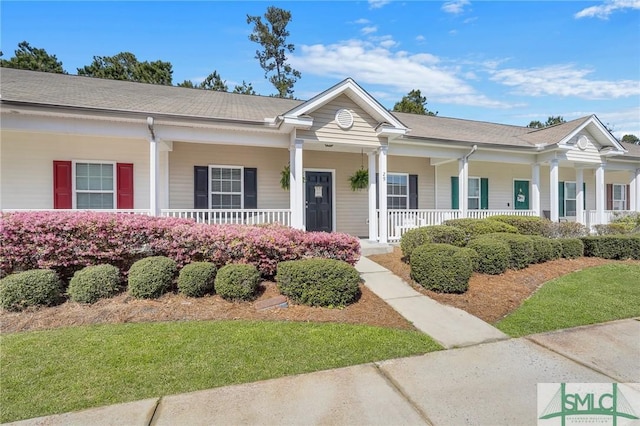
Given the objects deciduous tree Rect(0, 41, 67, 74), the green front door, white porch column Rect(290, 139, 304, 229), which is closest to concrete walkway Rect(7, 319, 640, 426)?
white porch column Rect(290, 139, 304, 229)

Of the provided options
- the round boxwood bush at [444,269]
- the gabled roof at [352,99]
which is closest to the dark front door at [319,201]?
the gabled roof at [352,99]

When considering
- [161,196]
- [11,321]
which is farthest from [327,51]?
[11,321]

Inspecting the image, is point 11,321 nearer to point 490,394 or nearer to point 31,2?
point 490,394

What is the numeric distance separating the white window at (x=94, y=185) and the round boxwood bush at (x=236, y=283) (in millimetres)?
5996

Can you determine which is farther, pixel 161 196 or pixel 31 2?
pixel 161 196

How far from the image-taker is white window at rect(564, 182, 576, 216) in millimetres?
15461

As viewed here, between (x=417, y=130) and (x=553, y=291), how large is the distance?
23.8 ft

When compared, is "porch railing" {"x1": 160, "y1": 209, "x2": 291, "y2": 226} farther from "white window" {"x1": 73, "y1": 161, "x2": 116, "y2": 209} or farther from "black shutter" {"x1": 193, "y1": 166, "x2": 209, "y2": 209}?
"white window" {"x1": 73, "y1": 161, "x2": 116, "y2": 209}

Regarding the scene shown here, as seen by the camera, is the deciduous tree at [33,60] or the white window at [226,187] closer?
the white window at [226,187]

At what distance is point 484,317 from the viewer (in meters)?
4.98

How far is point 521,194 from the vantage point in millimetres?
14531

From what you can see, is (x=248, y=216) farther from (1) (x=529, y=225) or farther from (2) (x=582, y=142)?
(2) (x=582, y=142)

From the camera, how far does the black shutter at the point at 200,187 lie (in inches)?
391

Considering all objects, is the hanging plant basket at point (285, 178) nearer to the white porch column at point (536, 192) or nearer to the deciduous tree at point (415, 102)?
the white porch column at point (536, 192)
